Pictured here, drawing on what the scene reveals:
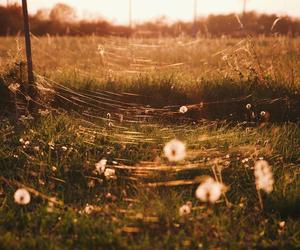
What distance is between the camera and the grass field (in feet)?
7.48

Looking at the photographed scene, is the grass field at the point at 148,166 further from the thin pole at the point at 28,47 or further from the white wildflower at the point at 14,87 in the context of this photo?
the white wildflower at the point at 14,87

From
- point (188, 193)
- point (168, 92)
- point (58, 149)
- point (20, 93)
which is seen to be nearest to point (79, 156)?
point (58, 149)

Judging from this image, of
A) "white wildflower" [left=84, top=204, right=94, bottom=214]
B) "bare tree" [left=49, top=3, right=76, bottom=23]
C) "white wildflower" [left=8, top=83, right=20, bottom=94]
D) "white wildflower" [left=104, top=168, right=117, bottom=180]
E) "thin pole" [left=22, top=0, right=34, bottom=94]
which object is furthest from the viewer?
"bare tree" [left=49, top=3, right=76, bottom=23]

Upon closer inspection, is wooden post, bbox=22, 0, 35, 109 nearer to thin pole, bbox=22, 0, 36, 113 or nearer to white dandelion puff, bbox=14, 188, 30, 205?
thin pole, bbox=22, 0, 36, 113

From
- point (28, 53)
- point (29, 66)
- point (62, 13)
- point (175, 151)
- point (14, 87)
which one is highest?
point (62, 13)

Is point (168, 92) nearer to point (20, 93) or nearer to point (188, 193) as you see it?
point (20, 93)

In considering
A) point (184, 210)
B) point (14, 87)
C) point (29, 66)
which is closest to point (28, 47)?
point (29, 66)

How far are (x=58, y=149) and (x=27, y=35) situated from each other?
60.5 inches

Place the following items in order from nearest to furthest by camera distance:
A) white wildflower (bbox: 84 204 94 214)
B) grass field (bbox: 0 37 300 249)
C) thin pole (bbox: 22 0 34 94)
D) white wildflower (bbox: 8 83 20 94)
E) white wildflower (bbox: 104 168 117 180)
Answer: grass field (bbox: 0 37 300 249), white wildflower (bbox: 84 204 94 214), white wildflower (bbox: 104 168 117 180), white wildflower (bbox: 8 83 20 94), thin pole (bbox: 22 0 34 94)

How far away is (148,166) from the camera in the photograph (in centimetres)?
308

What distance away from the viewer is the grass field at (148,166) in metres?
2.28

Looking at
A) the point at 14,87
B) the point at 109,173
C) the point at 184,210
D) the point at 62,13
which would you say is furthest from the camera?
the point at 62,13

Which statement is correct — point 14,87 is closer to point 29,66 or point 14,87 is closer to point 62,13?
point 29,66

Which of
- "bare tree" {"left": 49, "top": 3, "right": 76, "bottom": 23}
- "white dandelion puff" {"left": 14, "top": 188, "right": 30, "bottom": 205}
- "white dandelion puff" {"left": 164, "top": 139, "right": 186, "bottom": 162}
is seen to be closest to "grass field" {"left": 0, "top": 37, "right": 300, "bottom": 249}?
"white dandelion puff" {"left": 14, "top": 188, "right": 30, "bottom": 205}
